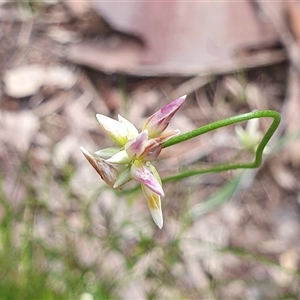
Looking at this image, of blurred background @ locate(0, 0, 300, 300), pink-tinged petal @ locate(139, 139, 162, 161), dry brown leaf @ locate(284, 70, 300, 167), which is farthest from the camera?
dry brown leaf @ locate(284, 70, 300, 167)

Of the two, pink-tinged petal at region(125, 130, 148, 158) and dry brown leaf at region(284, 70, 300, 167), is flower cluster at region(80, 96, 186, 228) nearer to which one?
pink-tinged petal at region(125, 130, 148, 158)

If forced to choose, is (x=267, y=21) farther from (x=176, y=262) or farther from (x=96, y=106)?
(x=176, y=262)

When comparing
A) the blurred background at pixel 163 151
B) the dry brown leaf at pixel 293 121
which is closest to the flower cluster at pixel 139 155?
the blurred background at pixel 163 151

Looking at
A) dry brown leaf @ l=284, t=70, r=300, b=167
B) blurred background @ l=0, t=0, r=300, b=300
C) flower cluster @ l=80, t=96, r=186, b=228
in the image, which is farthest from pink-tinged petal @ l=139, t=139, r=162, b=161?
dry brown leaf @ l=284, t=70, r=300, b=167

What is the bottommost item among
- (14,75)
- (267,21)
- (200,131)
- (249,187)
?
(249,187)

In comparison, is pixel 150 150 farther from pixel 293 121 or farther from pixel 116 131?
pixel 293 121

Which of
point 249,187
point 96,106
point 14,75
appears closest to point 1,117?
point 14,75

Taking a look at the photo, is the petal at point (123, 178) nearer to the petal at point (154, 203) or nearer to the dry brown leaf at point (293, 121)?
the petal at point (154, 203)
